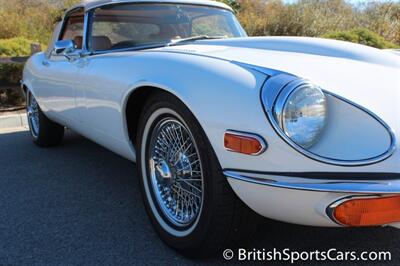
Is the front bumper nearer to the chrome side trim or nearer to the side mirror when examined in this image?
the chrome side trim

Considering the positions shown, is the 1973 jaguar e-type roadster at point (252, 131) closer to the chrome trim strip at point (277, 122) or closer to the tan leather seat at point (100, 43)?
the chrome trim strip at point (277, 122)

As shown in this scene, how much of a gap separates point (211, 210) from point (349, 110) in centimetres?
75

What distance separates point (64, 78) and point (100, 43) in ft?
1.43

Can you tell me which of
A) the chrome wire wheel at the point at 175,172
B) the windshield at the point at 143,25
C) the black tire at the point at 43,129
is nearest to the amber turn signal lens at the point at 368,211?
the chrome wire wheel at the point at 175,172

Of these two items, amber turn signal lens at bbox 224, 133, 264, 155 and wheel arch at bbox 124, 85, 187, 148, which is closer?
amber turn signal lens at bbox 224, 133, 264, 155

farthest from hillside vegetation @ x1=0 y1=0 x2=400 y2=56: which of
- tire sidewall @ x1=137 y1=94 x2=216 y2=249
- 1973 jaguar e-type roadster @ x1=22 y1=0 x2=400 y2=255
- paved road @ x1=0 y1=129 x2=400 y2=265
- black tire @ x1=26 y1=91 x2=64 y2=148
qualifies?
tire sidewall @ x1=137 y1=94 x2=216 y2=249

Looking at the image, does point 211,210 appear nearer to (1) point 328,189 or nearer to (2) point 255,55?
(1) point 328,189

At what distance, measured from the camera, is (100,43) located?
12.0ft

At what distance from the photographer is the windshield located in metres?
3.59

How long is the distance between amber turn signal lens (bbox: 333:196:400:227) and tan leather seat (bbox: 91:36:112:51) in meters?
2.37

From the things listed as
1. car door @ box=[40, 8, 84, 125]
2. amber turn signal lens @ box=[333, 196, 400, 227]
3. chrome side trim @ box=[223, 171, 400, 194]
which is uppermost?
chrome side trim @ box=[223, 171, 400, 194]

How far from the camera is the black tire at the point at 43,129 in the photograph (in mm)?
4879

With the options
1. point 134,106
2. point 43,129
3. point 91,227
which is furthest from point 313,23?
point 91,227

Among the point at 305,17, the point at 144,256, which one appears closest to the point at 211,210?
the point at 144,256
